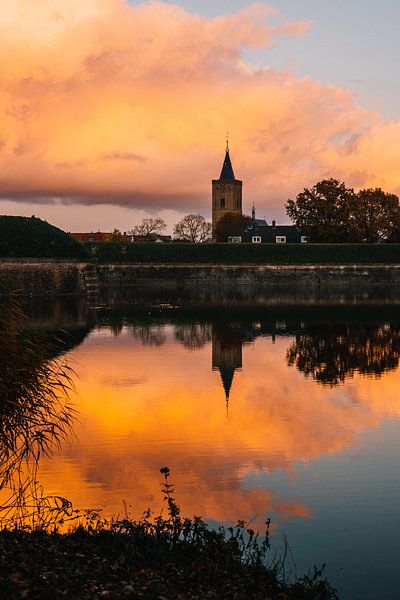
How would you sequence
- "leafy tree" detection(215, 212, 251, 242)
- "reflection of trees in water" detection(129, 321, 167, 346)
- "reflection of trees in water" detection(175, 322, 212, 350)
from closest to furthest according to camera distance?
"reflection of trees in water" detection(175, 322, 212, 350) → "reflection of trees in water" detection(129, 321, 167, 346) → "leafy tree" detection(215, 212, 251, 242)

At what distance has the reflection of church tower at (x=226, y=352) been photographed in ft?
75.4

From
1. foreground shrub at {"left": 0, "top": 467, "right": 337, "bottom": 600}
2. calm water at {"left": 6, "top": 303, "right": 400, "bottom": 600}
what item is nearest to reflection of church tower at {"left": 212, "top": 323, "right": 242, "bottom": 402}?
calm water at {"left": 6, "top": 303, "right": 400, "bottom": 600}

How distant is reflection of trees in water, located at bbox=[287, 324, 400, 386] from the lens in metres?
23.5

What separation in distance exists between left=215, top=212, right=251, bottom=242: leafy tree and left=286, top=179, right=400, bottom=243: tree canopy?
34.4m

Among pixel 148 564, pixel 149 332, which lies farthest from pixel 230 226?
pixel 148 564

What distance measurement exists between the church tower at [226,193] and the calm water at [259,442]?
5246 inches

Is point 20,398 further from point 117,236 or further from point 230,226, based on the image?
point 117,236

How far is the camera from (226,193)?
533ft

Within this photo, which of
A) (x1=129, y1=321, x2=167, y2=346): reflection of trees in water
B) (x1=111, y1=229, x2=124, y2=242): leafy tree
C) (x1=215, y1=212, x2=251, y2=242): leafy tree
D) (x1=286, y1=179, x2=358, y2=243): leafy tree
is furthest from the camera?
(x1=111, y1=229, x2=124, y2=242): leafy tree

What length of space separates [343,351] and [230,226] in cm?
11390

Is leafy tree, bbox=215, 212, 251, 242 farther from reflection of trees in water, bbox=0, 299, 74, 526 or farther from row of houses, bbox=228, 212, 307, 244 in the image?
reflection of trees in water, bbox=0, 299, 74, 526

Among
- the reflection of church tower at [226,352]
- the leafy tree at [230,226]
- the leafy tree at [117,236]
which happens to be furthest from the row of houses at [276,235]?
the reflection of church tower at [226,352]

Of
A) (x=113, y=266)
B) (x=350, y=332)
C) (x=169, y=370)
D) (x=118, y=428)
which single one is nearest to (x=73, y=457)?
(x=118, y=428)

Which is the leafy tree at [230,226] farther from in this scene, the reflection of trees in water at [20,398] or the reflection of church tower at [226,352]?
the reflection of trees in water at [20,398]
